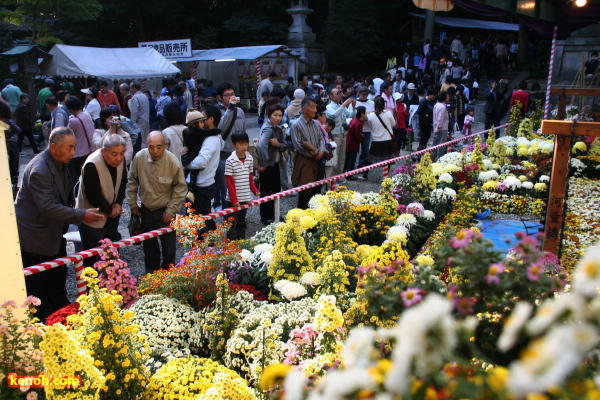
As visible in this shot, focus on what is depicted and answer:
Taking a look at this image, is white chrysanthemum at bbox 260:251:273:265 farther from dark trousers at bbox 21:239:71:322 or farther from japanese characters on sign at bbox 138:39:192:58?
japanese characters on sign at bbox 138:39:192:58

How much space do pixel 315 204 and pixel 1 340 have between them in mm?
4250

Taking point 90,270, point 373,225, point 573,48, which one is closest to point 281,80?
point 573,48

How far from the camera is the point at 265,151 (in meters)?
7.25

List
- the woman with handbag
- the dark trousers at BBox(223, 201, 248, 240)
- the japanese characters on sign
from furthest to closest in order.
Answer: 1. the japanese characters on sign
2. the woman with handbag
3. the dark trousers at BBox(223, 201, 248, 240)

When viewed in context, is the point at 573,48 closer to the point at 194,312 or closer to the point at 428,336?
the point at 194,312

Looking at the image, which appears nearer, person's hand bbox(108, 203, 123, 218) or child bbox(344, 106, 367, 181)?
person's hand bbox(108, 203, 123, 218)

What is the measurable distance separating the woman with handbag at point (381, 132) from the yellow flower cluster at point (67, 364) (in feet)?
27.4

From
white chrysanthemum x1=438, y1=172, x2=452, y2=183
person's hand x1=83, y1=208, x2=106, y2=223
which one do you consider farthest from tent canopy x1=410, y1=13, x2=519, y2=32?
person's hand x1=83, y1=208, x2=106, y2=223

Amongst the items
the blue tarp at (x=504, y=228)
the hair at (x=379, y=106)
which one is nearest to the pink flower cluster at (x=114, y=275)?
the blue tarp at (x=504, y=228)

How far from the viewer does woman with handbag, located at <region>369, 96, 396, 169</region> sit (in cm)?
1014

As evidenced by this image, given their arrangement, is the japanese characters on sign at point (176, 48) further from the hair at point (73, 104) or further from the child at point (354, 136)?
the hair at point (73, 104)

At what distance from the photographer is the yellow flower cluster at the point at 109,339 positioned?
274cm

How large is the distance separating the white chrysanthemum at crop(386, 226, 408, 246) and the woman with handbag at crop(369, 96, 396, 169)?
487 centimetres

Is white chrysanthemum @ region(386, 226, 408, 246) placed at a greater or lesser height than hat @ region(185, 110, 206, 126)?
lesser
